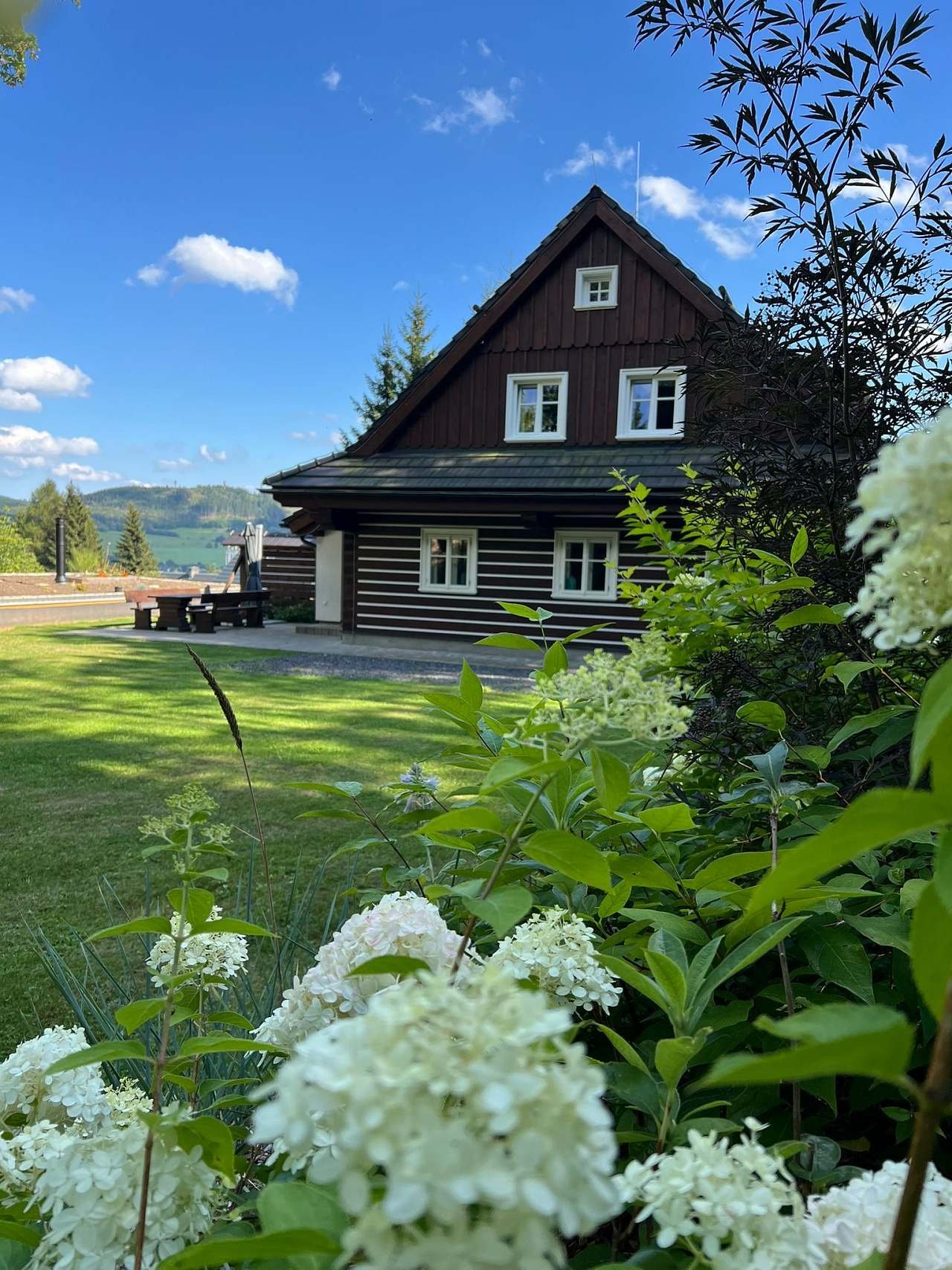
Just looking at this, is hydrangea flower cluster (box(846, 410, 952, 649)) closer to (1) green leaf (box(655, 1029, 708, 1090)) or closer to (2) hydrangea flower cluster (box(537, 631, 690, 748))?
(2) hydrangea flower cluster (box(537, 631, 690, 748))

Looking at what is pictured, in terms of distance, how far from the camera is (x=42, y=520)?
225ft

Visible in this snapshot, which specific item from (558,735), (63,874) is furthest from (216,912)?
(63,874)

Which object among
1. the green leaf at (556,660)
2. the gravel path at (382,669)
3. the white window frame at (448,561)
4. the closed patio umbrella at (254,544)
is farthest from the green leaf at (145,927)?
the closed patio umbrella at (254,544)

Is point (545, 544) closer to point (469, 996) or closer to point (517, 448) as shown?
point (517, 448)

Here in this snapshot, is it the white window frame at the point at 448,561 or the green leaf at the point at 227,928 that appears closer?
the green leaf at the point at 227,928

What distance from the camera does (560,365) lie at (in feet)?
47.2

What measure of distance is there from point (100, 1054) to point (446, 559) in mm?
14689

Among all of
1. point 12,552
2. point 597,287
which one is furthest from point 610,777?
point 12,552

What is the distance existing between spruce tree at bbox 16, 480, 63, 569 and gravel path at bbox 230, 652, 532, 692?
56.5m

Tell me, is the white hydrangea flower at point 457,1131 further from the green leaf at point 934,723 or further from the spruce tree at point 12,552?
the spruce tree at point 12,552

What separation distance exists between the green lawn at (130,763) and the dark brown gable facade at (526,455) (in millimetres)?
4295

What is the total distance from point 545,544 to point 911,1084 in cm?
1419

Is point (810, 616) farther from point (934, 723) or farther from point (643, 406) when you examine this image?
point (643, 406)

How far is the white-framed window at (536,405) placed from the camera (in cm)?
1445
